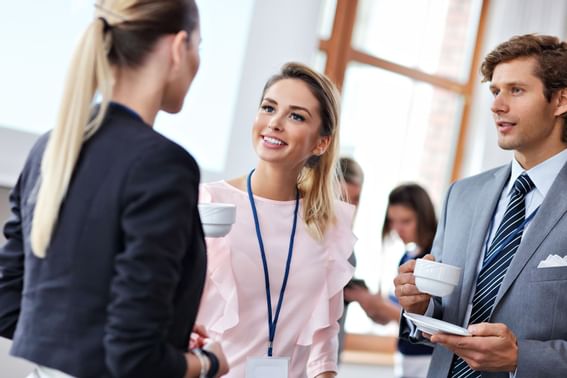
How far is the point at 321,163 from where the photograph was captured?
2385mm

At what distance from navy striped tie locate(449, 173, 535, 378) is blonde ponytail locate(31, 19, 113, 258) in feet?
4.27

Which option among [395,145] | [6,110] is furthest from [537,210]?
[395,145]

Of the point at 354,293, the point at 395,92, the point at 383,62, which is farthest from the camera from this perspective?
the point at 395,92

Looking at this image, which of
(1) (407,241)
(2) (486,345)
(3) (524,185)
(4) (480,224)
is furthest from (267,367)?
(1) (407,241)

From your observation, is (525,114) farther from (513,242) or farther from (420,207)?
(420,207)

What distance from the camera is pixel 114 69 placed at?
129cm

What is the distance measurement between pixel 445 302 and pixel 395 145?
10.3ft

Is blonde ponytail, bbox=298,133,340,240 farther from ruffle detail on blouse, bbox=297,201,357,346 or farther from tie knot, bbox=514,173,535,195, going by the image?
tie knot, bbox=514,173,535,195

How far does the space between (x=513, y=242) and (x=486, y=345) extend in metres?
0.38

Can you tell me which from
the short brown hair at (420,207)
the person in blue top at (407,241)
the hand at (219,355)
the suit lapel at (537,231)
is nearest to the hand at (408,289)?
the suit lapel at (537,231)

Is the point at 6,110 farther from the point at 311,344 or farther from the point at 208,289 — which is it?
the point at 311,344

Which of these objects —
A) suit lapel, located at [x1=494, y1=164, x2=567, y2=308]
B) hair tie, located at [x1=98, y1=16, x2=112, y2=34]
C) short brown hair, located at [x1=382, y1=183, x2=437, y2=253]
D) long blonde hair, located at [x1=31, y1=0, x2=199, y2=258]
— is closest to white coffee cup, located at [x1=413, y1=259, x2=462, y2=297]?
suit lapel, located at [x1=494, y1=164, x2=567, y2=308]

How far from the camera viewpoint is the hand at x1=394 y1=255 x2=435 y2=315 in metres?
2.07

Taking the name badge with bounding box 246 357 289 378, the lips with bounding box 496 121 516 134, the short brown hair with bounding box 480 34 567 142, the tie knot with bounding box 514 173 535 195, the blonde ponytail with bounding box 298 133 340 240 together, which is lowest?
the name badge with bounding box 246 357 289 378
